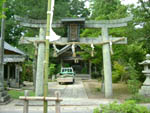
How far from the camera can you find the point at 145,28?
1247 centimetres

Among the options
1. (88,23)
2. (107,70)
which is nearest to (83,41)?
(88,23)

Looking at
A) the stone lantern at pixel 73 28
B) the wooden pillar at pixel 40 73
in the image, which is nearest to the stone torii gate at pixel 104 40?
the wooden pillar at pixel 40 73

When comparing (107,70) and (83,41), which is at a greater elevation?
(83,41)

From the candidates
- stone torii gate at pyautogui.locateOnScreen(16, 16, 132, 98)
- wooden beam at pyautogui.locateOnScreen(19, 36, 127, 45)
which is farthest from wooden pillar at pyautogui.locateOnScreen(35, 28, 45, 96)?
wooden beam at pyautogui.locateOnScreen(19, 36, 127, 45)

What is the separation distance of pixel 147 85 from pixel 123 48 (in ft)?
11.6

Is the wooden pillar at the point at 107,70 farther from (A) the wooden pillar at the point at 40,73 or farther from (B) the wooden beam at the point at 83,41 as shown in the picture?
(A) the wooden pillar at the point at 40,73

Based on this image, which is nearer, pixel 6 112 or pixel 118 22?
pixel 6 112

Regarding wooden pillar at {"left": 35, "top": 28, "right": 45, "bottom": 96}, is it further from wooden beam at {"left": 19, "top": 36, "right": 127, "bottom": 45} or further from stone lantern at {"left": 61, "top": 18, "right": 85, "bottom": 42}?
stone lantern at {"left": 61, "top": 18, "right": 85, "bottom": 42}

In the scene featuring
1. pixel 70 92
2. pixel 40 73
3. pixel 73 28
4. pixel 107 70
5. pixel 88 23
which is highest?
pixel 88 23

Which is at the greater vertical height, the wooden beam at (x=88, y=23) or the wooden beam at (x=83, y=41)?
the wooden beam at (x=88, y=23)

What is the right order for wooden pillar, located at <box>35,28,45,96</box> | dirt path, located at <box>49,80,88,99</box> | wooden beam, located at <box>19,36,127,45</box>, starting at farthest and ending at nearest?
1. dirt path, located at <box>49,80,88,99</box>
2. wooden beam, located at <box>19,36,127,45</box>
3. wooden pillar, located at <box>35,28,45,96</box>

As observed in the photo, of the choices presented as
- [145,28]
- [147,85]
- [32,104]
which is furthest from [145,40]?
[32,104]

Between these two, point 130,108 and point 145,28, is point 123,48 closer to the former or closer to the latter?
point 145,28

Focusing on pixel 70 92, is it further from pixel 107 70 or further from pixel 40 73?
pixel 107 70
